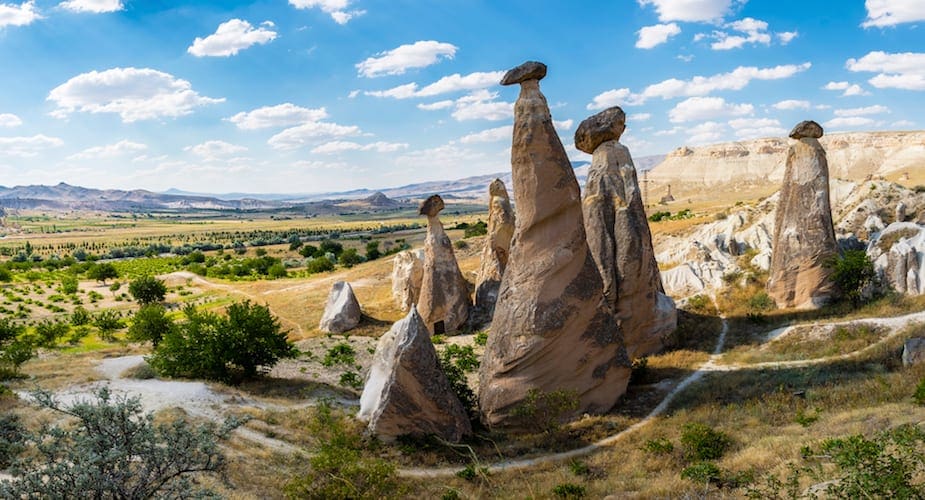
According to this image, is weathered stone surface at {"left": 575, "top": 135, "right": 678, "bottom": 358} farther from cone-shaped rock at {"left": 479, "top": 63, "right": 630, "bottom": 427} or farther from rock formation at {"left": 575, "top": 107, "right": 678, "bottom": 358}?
cone-shaped rock at {"left": 479, "top": 63, "right": 630, "bottom": 427}

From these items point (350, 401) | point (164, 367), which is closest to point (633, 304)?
point (350, 401)

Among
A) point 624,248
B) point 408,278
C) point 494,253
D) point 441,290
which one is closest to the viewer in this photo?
point 624,248

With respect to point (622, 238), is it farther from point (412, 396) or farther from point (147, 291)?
point (147, 291)

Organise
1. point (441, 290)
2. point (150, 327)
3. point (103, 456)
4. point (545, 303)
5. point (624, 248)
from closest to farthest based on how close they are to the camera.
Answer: point (103, 456) < point (545, 303) < point (624, 248) < point (150, 327) < point (441, 290)

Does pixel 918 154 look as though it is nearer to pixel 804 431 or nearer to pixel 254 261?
pixel 254 261

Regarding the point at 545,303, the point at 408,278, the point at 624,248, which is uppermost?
the point at 624,248

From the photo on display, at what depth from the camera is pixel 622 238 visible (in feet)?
61.6

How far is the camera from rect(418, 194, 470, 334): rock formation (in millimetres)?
25812

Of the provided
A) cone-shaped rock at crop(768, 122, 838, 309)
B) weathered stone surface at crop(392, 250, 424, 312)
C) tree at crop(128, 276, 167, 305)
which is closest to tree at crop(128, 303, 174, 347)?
weathered stone surface at crop(392, 250, 424, 312)

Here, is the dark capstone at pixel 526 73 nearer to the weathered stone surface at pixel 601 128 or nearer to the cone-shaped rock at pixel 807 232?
the weathered stone surface at pixel 601 128

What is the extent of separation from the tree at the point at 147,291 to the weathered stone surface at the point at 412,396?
33.3 m

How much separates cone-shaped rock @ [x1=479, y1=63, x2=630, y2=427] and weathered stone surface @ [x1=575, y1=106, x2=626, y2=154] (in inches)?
214

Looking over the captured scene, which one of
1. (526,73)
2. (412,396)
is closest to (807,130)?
(526,73)

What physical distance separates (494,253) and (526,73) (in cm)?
1393
